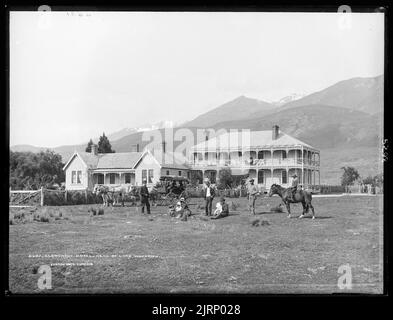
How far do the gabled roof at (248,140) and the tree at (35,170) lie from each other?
1530mm

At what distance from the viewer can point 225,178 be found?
16.2ft

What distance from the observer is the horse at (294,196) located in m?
4.93

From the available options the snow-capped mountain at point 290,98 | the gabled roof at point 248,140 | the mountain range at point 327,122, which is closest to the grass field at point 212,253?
the mountain range at point 327,122

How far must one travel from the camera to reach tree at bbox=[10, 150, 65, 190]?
480cm

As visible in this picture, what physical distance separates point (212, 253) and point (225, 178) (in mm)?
774

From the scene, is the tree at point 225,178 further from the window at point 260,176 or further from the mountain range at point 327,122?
the mountain range at point 327,122

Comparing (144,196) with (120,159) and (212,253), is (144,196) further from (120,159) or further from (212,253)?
(212,253)

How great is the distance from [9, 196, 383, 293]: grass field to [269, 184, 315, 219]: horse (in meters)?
0.11

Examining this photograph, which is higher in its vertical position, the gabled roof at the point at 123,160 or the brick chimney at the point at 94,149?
the brick chimney at the point at 94,149

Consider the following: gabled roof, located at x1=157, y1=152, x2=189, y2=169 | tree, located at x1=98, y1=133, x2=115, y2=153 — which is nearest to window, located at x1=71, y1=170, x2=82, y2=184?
tree, located at x1=98, y1=133, x2=115, y2=153

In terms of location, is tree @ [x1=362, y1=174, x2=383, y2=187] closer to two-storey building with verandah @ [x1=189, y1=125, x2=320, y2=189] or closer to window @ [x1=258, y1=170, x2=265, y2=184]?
two-storey building with verandah @ [x1=189, y1=125, x2=320, y2=189]
